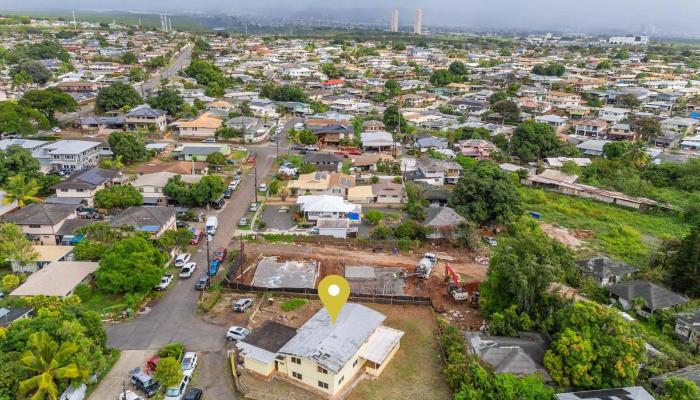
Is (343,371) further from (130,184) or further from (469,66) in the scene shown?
(469,66)

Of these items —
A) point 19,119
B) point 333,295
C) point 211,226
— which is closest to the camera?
point 333,295

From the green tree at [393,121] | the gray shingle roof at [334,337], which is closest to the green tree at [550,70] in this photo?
the green tree at [393,121]

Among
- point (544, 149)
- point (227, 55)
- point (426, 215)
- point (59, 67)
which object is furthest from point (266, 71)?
point (426, 215)

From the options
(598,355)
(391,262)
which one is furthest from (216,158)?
(598,355)

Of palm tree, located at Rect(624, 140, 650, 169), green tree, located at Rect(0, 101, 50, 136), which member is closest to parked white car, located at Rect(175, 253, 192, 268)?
green tree, located at Rect(0, 101, 50, 136)

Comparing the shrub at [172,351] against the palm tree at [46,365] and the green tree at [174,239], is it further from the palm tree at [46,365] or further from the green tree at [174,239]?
the green tree at [174,239]

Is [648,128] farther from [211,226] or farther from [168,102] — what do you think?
[168,102]
